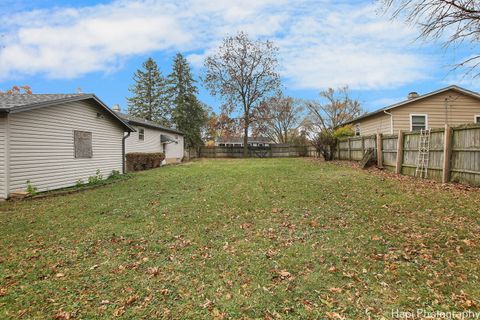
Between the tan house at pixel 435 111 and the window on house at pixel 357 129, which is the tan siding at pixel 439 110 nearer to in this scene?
the tan house at pixel 435 111

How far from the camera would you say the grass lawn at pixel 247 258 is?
2.65 m

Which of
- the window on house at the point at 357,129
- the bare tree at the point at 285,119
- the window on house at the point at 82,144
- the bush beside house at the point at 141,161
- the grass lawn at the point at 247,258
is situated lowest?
the grass lawn at the point at 247,258

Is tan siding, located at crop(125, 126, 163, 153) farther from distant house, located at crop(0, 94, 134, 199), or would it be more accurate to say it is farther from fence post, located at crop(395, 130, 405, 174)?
fence post, located at crop(395, 130, 405, 174)

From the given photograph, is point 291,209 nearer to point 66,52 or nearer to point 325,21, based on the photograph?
point 325,21

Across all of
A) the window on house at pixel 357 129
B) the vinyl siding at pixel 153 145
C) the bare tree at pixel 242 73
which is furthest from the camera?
the bare tree at pixel 242 73

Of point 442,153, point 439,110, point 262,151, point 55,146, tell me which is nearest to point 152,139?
point 55,146

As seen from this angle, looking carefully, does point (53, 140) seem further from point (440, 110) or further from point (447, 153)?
point (440, 110)

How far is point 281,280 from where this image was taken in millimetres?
3080

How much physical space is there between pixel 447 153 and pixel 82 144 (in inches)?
512

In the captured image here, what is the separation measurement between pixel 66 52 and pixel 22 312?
65.8ft

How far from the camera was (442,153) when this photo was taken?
7.95 metres

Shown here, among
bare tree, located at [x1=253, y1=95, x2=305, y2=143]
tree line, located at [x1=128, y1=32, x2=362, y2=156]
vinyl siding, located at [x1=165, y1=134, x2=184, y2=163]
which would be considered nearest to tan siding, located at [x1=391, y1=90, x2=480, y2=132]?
tree line, located at [x1=128, y1=32, x2=362, y2=156]

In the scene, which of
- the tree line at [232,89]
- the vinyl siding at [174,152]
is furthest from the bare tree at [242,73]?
the vinyl siding at [174,152]

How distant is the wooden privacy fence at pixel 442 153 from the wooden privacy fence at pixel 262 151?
1710cm
